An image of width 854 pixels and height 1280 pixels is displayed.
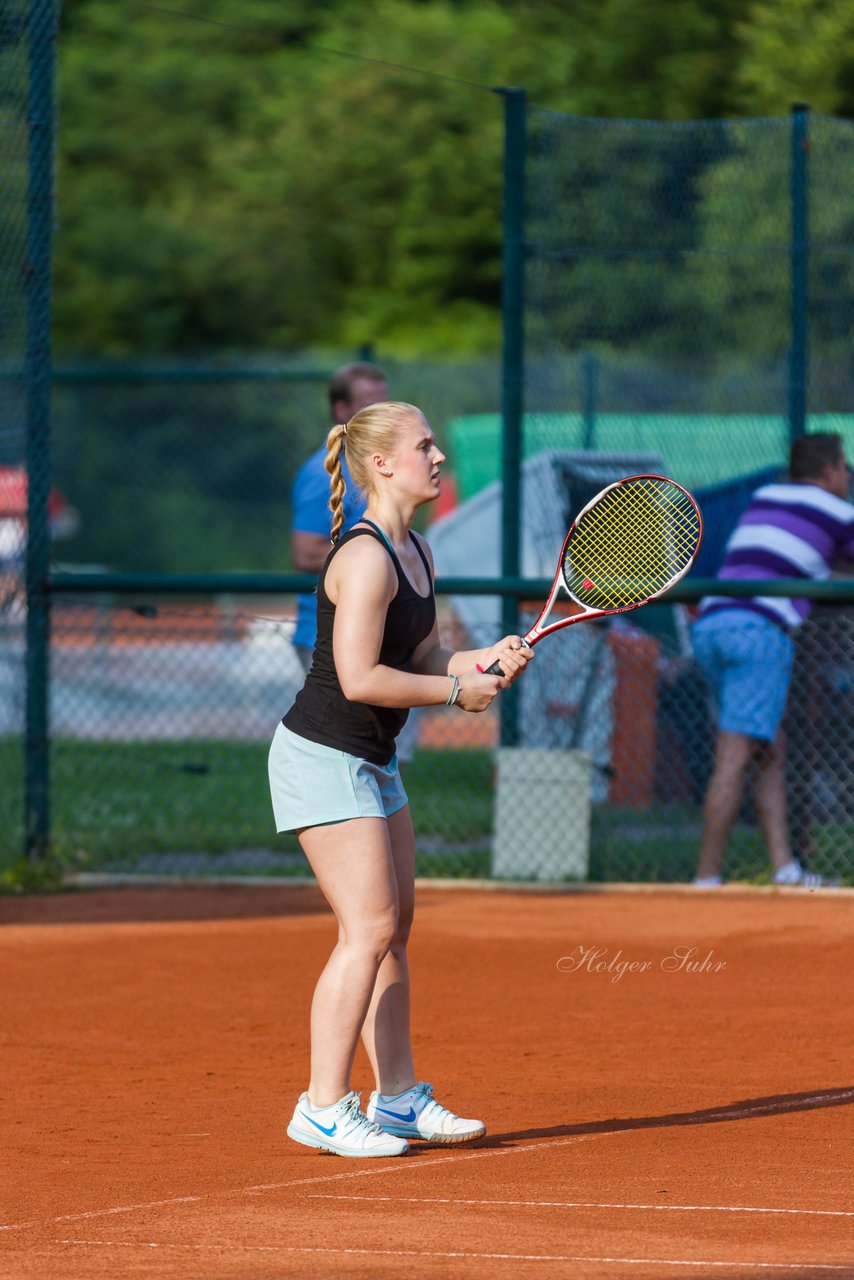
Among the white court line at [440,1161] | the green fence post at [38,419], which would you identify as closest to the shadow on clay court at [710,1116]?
the white court line at [440,1161]

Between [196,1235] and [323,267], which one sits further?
[323,267]

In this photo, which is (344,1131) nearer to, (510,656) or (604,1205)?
(604,1205)

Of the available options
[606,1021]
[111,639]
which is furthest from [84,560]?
[606,1021]

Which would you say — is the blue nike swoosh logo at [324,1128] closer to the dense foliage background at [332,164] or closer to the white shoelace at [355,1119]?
the white shoelace at [355,1119]

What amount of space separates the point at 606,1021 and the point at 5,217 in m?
4.37

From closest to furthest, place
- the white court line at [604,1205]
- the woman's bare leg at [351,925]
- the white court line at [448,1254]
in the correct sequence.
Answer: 1. the white court line at [448,1254]
2. the white court line at [604,1205]
3. the woman's bare leg at [351,925]

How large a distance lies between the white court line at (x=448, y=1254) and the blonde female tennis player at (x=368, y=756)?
29.6 inches

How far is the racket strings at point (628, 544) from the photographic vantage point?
207 inches

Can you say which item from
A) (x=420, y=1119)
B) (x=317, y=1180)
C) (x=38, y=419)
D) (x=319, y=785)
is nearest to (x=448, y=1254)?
(x=317, y=1180)

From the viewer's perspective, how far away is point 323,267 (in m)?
35.5

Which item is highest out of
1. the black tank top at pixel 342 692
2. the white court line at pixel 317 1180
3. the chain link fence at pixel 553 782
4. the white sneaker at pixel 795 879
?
the black tank top at pixel 342 692

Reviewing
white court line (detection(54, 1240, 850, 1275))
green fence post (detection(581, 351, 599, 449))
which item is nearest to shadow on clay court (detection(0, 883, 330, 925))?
white court line (detection(54, 1240, 850, 1275))

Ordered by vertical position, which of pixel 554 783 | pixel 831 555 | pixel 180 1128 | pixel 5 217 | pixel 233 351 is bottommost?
pixel 180 1128

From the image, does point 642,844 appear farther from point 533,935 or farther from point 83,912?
point 83,912
